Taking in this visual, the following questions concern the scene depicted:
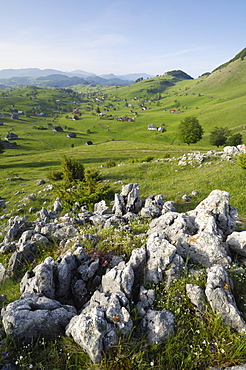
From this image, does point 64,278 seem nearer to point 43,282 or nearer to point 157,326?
point 43,282

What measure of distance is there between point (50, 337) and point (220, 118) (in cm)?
18575

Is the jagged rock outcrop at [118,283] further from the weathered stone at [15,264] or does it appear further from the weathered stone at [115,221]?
the weathered stone at [115,221]

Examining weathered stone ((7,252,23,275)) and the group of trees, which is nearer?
weathered stone ((7,252,23,275))

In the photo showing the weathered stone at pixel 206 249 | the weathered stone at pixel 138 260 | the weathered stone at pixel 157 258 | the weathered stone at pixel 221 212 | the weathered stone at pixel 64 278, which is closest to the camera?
the weathered stone at pixel 157 258

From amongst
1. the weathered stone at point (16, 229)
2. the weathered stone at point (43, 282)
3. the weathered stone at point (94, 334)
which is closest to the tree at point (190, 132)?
the weathered stone at point (16, 229)

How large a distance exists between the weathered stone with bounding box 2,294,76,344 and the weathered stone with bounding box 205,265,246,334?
4.98 meters

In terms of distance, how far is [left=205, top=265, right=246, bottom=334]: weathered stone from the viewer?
6.13m

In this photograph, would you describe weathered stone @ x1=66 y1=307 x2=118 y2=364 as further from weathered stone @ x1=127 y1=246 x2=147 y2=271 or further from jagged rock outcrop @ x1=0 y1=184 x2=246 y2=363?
weathered stone @ x1=127 y1=246 x2=147 y2=271

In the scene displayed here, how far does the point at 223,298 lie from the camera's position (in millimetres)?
6539

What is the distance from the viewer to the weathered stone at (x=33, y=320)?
6242 mm

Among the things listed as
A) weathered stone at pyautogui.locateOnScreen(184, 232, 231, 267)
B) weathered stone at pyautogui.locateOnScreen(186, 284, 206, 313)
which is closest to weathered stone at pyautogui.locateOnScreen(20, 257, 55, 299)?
weathered stone at pyautogui.locateOnScreen(186, 284, 206, 313)

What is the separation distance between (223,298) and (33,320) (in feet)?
20.7

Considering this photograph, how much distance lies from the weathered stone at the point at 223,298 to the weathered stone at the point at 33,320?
16.3ft

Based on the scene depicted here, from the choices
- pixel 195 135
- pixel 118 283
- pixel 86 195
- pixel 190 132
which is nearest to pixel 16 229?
pixel 86 195
